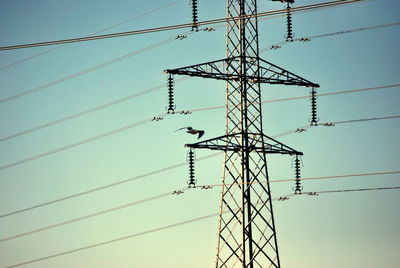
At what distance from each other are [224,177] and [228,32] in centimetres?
725

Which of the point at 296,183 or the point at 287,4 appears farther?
the point at 287,4

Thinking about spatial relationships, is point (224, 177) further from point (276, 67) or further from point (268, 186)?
point (276, 67)

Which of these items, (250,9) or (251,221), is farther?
(250,9)

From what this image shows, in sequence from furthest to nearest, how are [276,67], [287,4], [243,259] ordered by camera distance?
[287,4] < [276,67] < [243,259]

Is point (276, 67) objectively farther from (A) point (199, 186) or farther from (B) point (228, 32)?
(A) point (199, 186)

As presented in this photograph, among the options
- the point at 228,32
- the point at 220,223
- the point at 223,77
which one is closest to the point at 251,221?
the point at 220,223

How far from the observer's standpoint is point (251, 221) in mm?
38469

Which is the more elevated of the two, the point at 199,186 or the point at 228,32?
the point at 228,32

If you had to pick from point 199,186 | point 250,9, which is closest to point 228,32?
point 250,9

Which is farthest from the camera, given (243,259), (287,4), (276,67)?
(287,4)

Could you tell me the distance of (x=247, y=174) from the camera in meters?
38.4

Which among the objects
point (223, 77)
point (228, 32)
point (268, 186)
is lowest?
point (268, 186)

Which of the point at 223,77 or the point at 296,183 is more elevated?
the point at 223,77

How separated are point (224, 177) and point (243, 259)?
13.2 ft
